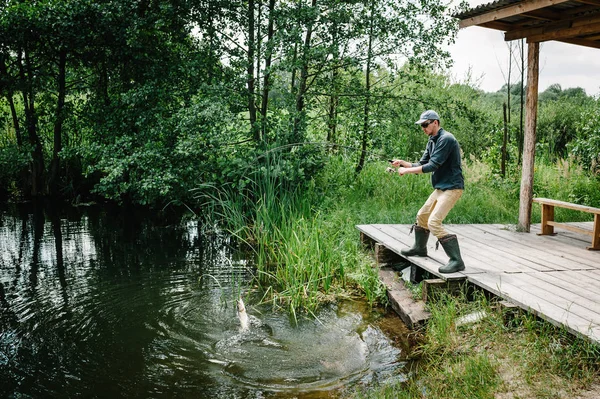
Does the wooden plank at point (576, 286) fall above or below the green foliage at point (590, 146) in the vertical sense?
below

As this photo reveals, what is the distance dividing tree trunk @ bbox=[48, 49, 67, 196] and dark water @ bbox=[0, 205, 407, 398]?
539 cm

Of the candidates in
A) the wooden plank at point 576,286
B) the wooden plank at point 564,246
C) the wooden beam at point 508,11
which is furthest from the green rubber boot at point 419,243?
the wooden beam at point 508,11

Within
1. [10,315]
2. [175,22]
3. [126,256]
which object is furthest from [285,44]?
[10,315]

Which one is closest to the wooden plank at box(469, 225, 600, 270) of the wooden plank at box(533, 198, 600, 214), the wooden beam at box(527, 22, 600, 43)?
the wooden plank at box(533, 198, 600, 214)

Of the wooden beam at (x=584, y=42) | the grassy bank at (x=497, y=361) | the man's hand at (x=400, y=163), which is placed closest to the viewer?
the grassy bank at (x=497, y=361)

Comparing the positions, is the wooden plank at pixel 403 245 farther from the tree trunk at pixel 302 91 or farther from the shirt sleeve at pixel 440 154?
the tree trunk at pixel 302 91

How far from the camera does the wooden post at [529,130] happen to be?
7160mm

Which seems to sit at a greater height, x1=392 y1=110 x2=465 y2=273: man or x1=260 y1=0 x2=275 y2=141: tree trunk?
x1=260 y1=0 x2=275 y2=141: tree trunk

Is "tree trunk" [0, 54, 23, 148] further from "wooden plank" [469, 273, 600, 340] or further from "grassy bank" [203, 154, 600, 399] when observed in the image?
"wooden plank" [469, 273, 600, 340]

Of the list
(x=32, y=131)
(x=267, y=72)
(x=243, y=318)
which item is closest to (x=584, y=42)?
(x=267, y=72)

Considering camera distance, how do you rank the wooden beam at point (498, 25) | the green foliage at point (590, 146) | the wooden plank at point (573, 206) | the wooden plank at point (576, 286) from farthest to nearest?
the green foliage at point (590, 146) < the wooden beam at point (498, 25) < the wooden plank at point (573, 206) < the wooden plank at point (576, 286)

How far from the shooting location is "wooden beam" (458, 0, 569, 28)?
5.94m

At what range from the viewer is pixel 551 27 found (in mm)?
6828

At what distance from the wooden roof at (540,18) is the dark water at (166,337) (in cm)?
398
